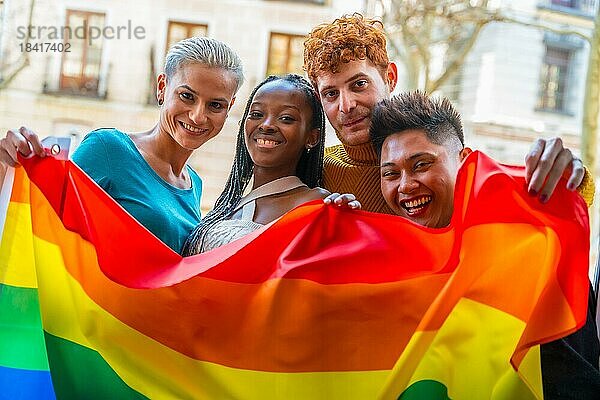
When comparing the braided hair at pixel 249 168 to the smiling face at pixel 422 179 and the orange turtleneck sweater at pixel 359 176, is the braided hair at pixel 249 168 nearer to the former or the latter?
the orange turtleneck sweater at pixel 359 176

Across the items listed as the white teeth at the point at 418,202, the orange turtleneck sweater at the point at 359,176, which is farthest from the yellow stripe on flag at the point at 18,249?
the white teeth at the point at 418,202

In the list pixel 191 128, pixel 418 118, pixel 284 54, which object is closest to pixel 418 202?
pixel 418 118

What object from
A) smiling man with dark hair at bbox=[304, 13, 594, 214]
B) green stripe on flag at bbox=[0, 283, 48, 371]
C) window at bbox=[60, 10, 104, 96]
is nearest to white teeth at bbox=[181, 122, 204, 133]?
smiling man with dark hair at bbox=[304, 13, 594, 214]

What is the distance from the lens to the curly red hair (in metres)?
2.05

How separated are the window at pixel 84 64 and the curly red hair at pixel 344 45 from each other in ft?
14.8

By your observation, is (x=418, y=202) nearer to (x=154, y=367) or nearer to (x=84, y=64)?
(x=154, y=367)

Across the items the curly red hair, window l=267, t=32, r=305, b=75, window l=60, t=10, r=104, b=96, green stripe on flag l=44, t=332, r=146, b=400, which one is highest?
window l=267, t=32, r=305, b=75

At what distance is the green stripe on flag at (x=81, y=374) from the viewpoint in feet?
5.66

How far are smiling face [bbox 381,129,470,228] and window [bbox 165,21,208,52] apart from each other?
15.8 ft

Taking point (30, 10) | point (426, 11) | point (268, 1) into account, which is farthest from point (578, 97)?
point (30, 10)

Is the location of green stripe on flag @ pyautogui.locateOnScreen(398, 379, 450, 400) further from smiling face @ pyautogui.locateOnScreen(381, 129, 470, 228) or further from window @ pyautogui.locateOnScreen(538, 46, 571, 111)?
window @ pyautogui.locateOnScreen(538, 46, 571, 111)

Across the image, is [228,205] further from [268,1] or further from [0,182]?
[268,1]

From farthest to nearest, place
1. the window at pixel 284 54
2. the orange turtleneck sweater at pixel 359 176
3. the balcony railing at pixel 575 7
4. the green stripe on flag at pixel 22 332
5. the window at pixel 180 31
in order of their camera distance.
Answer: the balcony railing at pixel 575 7 < the window at pixel 180 31 < the window at pixel 284 54 < the orange turtleneck sweater at pixel 359 176 < the green stripe on flag at pixel 22 332

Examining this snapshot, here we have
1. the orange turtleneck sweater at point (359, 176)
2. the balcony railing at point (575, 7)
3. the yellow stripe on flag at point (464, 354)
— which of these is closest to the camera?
the yellow stripe on flag at point (464, 354)
